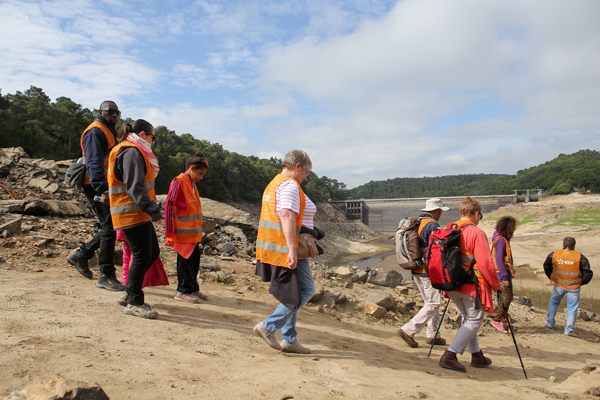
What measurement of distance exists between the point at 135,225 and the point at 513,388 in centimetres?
375

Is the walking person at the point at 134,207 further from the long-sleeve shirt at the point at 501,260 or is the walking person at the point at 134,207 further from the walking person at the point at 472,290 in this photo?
the long-sleeve shirt at the point at 501,260

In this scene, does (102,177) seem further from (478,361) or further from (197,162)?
(478,361)

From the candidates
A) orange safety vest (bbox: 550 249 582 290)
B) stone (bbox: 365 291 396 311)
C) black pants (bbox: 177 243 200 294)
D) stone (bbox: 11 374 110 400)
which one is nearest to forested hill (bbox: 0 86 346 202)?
black pants (bbox: 177 243 200 294)

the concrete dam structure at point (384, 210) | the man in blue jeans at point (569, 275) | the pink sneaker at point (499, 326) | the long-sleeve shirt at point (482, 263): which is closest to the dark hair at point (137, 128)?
the long-sleeve shirt at point (482, 263)

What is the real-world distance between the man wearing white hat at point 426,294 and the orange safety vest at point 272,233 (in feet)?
5.94

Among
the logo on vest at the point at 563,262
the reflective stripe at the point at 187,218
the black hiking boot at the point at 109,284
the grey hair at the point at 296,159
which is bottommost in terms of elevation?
the logo on vest at the point at 563,262

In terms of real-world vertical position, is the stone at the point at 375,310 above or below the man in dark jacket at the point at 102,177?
below

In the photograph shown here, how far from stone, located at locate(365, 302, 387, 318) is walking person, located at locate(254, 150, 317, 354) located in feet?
9.15

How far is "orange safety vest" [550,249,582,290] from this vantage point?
20.6 ft

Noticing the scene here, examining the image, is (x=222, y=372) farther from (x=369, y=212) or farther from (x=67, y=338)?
(x=369, y=212)

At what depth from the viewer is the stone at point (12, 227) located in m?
5.74

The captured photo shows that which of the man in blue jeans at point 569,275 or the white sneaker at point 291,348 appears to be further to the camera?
the man in blue jeans at point 569,275

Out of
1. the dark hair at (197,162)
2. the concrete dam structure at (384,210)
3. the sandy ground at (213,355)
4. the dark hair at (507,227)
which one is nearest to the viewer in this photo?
the sandy ground at (213,355)

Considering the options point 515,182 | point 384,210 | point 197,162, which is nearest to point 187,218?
point 197,162
